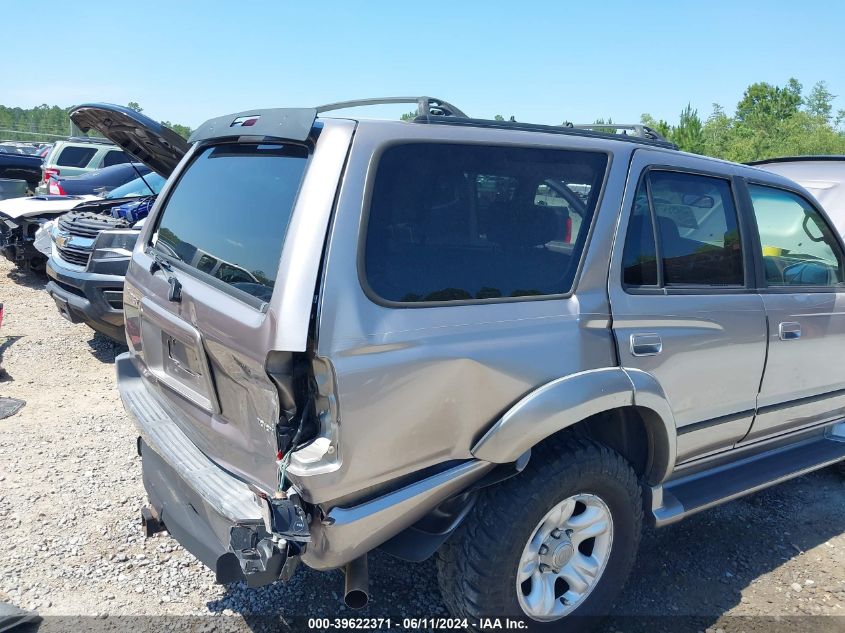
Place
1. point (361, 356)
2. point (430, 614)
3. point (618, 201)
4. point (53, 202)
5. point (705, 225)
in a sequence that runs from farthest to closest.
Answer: point (53, 202) → point (705, 225) → point (430, 614) → point (618, 201) → point (361, 356)

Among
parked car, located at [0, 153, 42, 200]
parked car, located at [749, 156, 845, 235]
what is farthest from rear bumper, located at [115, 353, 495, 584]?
parked car, located at [0, 153, 42, 200]

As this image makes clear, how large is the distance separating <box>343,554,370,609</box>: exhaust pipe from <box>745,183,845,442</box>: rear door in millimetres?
2200

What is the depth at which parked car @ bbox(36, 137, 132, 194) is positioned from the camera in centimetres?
1389

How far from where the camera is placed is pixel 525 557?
8.01 feet

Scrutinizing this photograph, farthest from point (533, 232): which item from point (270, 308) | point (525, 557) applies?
point (525, 557)

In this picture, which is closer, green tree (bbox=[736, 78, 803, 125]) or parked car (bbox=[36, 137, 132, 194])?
parked car (bbox=[36, 137, 132, 194])

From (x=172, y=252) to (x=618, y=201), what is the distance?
6.35ft

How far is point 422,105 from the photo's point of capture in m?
2.36

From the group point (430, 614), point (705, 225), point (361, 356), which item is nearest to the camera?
point (361, 356)

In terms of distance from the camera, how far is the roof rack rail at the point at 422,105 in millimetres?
2361

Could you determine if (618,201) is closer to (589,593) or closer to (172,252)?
(589,593)

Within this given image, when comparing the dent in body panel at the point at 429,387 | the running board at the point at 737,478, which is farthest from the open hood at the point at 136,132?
the running board at the point at 737,478

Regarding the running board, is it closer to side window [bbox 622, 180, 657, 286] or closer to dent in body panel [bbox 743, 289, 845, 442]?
dent in body panel [bbox 743, 289, 845, 442]

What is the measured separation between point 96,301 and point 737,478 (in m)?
5.14
